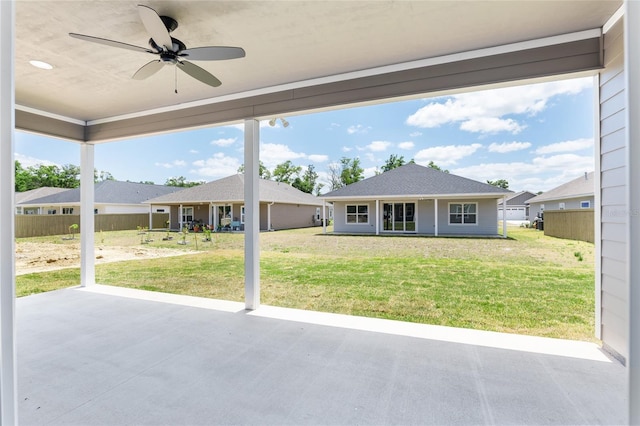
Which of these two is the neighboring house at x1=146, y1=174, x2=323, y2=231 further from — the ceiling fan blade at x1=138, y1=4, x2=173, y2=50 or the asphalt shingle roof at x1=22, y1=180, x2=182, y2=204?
the ceiling fan blade at x1=138, y1=4, x2=173, y2=50

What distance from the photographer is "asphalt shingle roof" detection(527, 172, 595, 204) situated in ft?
38.6

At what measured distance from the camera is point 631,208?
1.04 metres

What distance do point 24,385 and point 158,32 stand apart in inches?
106

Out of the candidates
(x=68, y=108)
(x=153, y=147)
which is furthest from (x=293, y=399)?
(x=153, y=147)

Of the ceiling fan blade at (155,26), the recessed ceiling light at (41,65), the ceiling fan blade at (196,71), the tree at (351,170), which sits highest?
the tree at (351,170)

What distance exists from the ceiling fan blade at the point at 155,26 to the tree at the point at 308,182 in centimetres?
1944

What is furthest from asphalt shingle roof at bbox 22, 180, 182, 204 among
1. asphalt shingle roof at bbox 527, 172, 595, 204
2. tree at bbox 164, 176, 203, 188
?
asphalt shingle roof at bbox 527, 172, 595, 204

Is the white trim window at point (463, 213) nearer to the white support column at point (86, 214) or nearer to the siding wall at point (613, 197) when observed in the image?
the siding wall at point (613, 197)

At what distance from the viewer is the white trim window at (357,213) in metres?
14.9

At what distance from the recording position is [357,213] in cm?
1507

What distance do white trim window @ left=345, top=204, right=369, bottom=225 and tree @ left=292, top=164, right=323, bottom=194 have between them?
7.56m

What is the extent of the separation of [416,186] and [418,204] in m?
0.90

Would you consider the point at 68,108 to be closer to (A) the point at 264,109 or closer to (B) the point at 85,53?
(B) the point at 85,53

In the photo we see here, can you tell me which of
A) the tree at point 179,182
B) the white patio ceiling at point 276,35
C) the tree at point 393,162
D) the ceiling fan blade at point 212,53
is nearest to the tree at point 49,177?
the tree at point 179,182
